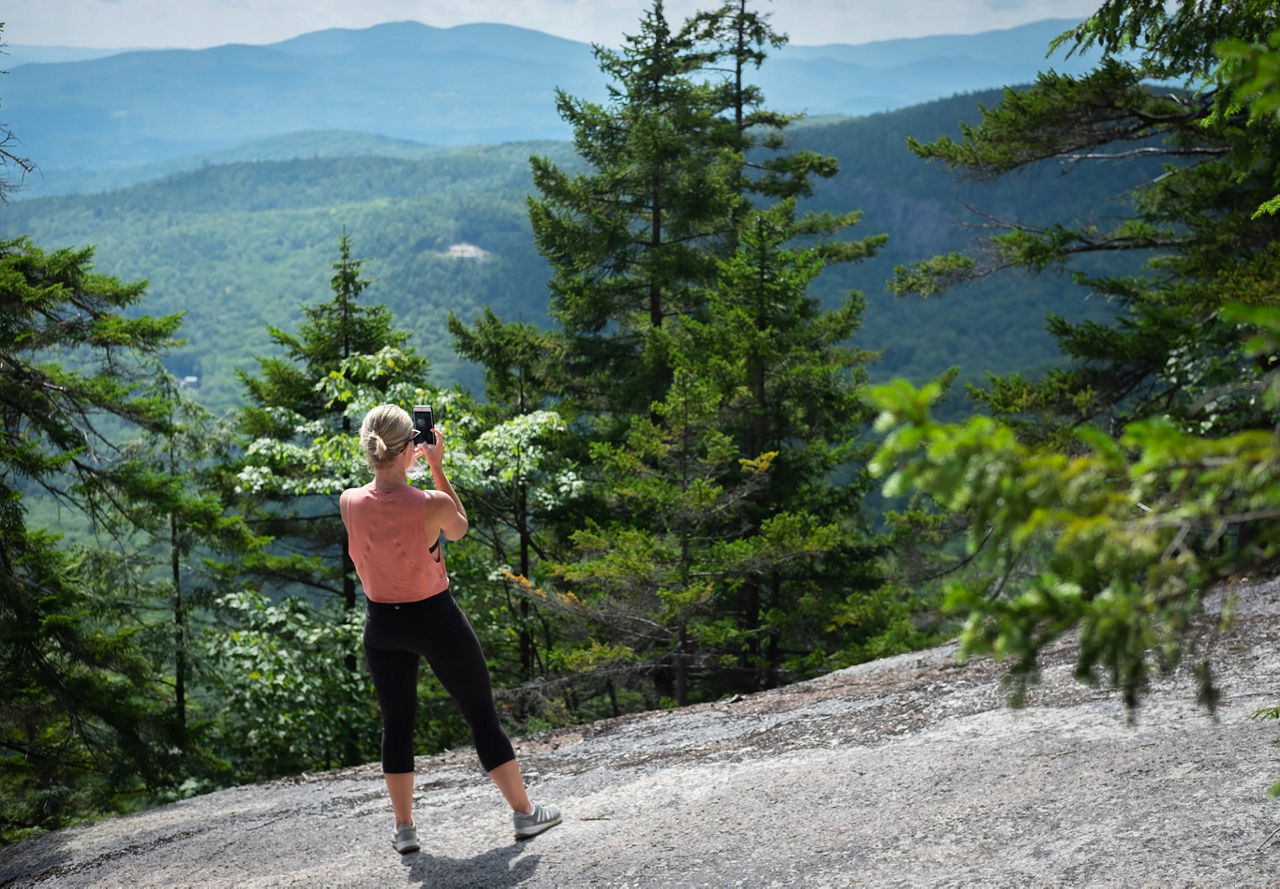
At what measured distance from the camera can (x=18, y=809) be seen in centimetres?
1255

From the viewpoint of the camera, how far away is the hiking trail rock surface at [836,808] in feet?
12.0

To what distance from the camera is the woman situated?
3.86 m

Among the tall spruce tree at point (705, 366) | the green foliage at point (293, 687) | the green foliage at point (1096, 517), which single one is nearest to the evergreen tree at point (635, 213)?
the tall spruce tree at point (705, 366)

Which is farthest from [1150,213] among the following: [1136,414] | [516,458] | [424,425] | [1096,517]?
[1096,517]

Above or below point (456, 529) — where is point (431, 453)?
above

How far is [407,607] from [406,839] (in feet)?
4.07

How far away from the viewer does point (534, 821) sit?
→ 14.5ft

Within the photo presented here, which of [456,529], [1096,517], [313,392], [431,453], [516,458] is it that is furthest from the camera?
[313,392]

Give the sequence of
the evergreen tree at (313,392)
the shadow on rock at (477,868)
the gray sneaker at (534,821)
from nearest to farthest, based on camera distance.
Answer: the shadow on rock at (477,868) < the gray sneaker at (534,821) < the evergreen tree at (313,392)

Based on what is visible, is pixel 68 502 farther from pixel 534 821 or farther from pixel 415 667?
pixel 534 821

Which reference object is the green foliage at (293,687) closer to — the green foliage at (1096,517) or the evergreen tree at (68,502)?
the evergreen tree at (68,502)

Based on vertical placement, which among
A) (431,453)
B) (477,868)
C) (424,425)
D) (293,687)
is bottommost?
(293,687)

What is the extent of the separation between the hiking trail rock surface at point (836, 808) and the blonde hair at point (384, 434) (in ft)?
6.13

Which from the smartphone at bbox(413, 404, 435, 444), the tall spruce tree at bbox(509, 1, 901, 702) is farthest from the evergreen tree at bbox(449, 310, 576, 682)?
the smartphone at bbox(413, 404, 435, 444)
